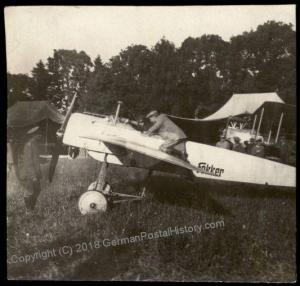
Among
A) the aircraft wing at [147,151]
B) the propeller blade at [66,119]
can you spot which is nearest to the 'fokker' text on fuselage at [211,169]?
the aircraft wing at [147,151]

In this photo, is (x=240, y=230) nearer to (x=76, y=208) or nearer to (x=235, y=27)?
(x=76, y=208)

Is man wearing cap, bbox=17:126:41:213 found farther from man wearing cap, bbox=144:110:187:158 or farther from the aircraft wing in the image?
man wearing cap, bbox=144:110:187:158

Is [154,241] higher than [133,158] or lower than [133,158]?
lower

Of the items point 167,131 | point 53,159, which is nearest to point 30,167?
point 53,159

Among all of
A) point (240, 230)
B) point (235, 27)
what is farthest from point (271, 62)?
point (240, 230)

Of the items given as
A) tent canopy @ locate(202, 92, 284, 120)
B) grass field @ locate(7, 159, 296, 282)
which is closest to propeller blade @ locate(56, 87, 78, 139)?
grass field @ locate(7, 159, 296, 282)

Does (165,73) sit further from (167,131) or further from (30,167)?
(30,167)
